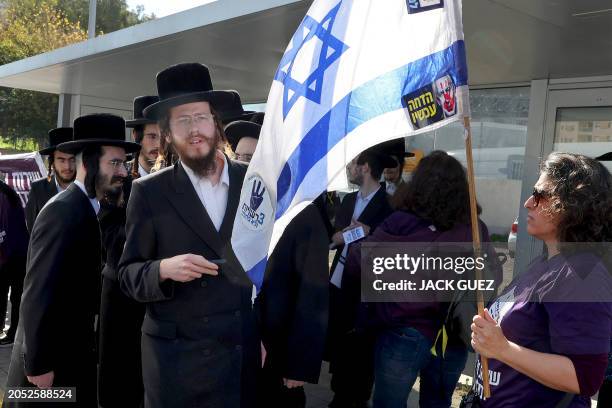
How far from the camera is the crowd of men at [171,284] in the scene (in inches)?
94.0

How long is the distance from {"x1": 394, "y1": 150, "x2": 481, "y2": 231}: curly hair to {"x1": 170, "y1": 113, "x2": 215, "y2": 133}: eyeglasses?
1.20 m

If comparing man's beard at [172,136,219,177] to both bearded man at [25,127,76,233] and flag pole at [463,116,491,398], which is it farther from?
bearded man at [25,127,76,233]

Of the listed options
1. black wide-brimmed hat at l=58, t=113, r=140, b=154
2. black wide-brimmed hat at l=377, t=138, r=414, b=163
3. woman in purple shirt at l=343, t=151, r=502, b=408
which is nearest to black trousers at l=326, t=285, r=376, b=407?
woman in purple shirt at l=343, t=151, r=502, b=408

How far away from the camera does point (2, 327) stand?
5.89 meters

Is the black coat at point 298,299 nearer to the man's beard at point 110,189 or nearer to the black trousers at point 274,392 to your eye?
the black trousers at point 274,392

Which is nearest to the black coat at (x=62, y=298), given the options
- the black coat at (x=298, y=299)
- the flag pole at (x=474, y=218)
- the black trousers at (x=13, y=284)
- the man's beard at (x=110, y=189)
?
the man's beard at (x=110, y=189)

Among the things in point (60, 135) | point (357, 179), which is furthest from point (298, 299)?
point (60, 135)

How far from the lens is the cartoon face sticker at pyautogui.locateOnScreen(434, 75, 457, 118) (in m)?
1.85

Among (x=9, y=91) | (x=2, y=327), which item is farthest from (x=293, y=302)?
(x=9, y=91)

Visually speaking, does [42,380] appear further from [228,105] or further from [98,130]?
[228,105]

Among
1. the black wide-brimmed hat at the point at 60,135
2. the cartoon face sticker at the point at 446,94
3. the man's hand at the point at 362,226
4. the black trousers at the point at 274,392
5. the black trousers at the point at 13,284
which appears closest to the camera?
the cartoon face sticker at the point at 446,94

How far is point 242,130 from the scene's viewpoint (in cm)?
386

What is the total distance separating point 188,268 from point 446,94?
1146 millimetres

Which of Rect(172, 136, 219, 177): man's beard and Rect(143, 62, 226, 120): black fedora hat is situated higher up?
Rect(143, 62, 226, 120): black fedora hat
